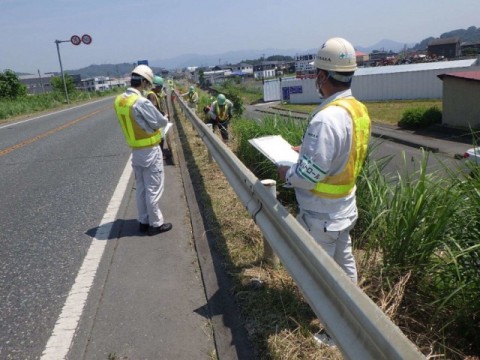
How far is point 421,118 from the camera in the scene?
1986cm

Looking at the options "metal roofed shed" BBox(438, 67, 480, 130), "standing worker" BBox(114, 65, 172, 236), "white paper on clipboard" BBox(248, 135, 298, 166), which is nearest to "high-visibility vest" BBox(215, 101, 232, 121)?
"standing worker" BBox(114, 65, 172, 236)

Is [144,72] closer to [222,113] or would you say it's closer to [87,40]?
[222,113]

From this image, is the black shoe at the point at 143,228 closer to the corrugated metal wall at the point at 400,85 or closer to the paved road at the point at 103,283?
the paved road at the point at 103,283

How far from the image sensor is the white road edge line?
2941 mm

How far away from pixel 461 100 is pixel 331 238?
61.5 ft

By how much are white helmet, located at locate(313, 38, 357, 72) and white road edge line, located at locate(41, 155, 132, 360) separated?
2510 mm

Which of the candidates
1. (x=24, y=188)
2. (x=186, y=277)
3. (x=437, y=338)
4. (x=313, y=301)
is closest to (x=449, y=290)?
(x=437, y=338)

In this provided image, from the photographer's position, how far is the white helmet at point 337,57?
8.61 feet

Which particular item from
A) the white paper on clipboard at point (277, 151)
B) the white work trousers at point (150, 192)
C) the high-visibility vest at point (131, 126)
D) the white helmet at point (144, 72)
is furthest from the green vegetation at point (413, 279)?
the white helmet at point (144, 72)

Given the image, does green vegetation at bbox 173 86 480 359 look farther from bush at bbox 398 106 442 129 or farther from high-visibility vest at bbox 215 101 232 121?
bush at bbox 398 106 442 129

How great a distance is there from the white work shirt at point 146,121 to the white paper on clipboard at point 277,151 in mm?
1866

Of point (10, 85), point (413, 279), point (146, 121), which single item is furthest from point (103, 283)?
point (10, 85)

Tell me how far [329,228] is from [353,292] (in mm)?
1080

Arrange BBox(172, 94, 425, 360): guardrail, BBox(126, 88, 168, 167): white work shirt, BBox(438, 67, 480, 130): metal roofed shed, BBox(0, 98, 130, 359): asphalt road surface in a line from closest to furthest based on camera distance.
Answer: BBox(172, 94, 425, 360): guardrail < BBox(0, 98, 130, 359): asphalt road surface < BBox(126, 88, 168, 167): white work shirt < BBox(438, 67, 480, 130): metal roofed shed
